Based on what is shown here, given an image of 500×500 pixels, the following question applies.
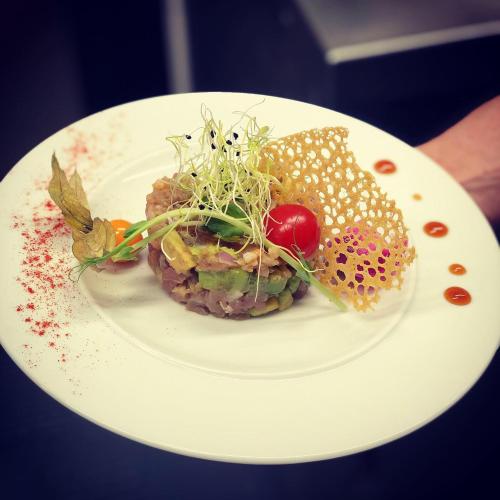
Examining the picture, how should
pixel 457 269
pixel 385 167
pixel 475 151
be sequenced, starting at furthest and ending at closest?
pixel 475 151 < pixel 385 167 < pixel 457 269

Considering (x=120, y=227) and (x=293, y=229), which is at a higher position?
(x=293, y=229)

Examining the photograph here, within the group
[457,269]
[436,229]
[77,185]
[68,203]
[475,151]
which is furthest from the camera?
[475,151]

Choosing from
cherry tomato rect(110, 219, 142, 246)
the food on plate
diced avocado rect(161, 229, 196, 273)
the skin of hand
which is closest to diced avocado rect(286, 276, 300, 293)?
the food on plate

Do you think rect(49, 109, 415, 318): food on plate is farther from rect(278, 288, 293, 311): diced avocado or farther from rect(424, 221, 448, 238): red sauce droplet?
rect(424, 221, 448, 238): red sauce droplet

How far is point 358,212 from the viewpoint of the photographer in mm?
1874

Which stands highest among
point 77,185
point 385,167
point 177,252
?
point 77,185

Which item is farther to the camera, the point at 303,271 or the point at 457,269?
the point at 457,269

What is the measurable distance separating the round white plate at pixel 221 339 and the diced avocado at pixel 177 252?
0.59 ft

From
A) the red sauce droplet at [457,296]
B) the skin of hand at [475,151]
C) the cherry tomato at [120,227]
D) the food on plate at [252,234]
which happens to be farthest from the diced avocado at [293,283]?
the skin of hand at [475,151]

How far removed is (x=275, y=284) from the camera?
5.97 feet

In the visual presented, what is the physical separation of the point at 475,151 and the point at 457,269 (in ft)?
2.46

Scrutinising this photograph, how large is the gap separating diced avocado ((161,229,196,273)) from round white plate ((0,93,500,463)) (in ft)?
0.59

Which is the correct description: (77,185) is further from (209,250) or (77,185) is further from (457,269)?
(457,269)

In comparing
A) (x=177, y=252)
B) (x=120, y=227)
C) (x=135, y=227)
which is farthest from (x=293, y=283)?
(x=120, y=227)
